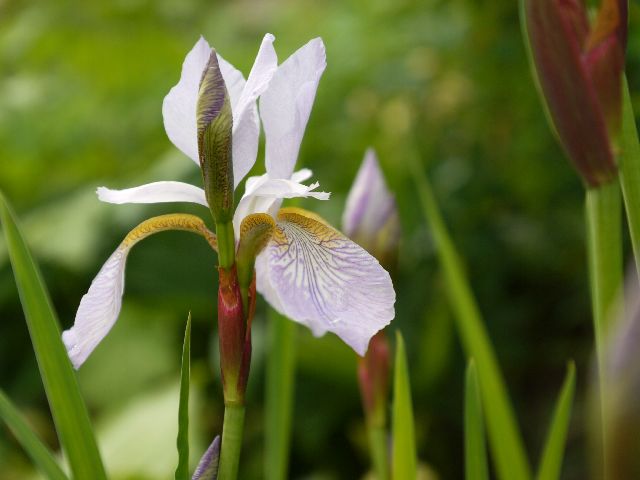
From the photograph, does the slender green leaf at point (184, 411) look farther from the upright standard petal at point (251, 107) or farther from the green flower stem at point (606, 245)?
the green flower stem at point (606, 245)

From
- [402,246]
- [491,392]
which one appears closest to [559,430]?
[491,392]

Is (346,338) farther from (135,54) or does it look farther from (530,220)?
(135,54)

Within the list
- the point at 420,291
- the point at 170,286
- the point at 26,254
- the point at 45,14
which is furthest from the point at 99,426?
the point at 45,14

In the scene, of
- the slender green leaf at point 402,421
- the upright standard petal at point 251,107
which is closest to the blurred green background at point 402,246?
the slender green leaf at point 402,421

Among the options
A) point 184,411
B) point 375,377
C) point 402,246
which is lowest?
point 402,246

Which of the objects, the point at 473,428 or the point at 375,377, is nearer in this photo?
the point at 473,428

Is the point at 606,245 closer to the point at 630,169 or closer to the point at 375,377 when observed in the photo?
the point at 630,169

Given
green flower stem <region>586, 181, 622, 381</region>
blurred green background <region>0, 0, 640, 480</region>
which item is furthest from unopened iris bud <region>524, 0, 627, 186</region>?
blurred green background <region>0, 0, 640, 480</region>
